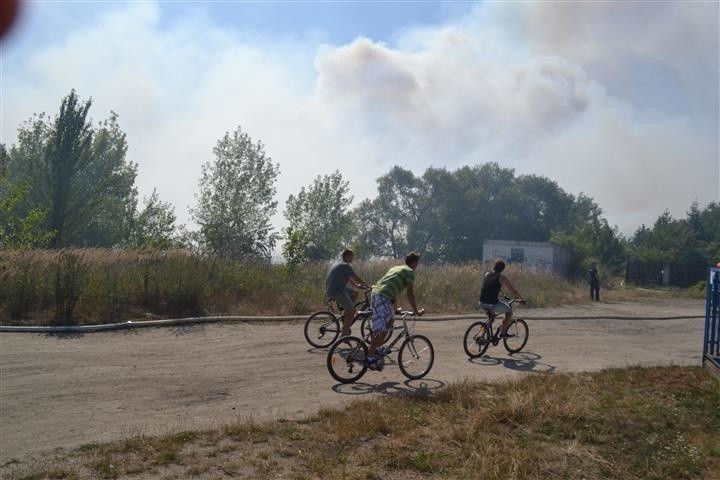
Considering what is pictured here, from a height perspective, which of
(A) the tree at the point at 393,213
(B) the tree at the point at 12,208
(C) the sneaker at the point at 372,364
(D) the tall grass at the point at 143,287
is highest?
(A) the tree at the point at 393,213

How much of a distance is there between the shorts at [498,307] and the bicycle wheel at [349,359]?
3422 mm

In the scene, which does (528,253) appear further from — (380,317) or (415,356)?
(380,317)

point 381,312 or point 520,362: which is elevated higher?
point 381,312

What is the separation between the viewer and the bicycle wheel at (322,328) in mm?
13031

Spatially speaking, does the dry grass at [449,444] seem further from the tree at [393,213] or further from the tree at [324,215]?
the tree at [393,213]

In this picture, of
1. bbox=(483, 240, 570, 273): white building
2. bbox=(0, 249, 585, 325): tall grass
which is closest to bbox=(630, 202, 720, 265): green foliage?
bbox=(483, 240, 570, 273): white building

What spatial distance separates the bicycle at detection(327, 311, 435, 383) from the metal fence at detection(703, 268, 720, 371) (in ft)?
15.8

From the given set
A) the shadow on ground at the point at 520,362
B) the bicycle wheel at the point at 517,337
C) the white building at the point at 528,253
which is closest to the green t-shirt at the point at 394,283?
the shadow on ground at the point at 520,362

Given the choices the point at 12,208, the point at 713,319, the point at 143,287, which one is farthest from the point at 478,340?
the point at 12,208

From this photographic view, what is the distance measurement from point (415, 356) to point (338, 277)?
7.64 feet

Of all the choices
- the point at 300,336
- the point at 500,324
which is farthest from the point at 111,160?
the point at 500,324

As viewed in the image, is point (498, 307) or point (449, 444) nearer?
point (449, 444)

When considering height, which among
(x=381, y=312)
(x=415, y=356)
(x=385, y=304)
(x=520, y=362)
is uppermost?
(x=385, y=304)

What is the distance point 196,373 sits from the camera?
10.8 m
